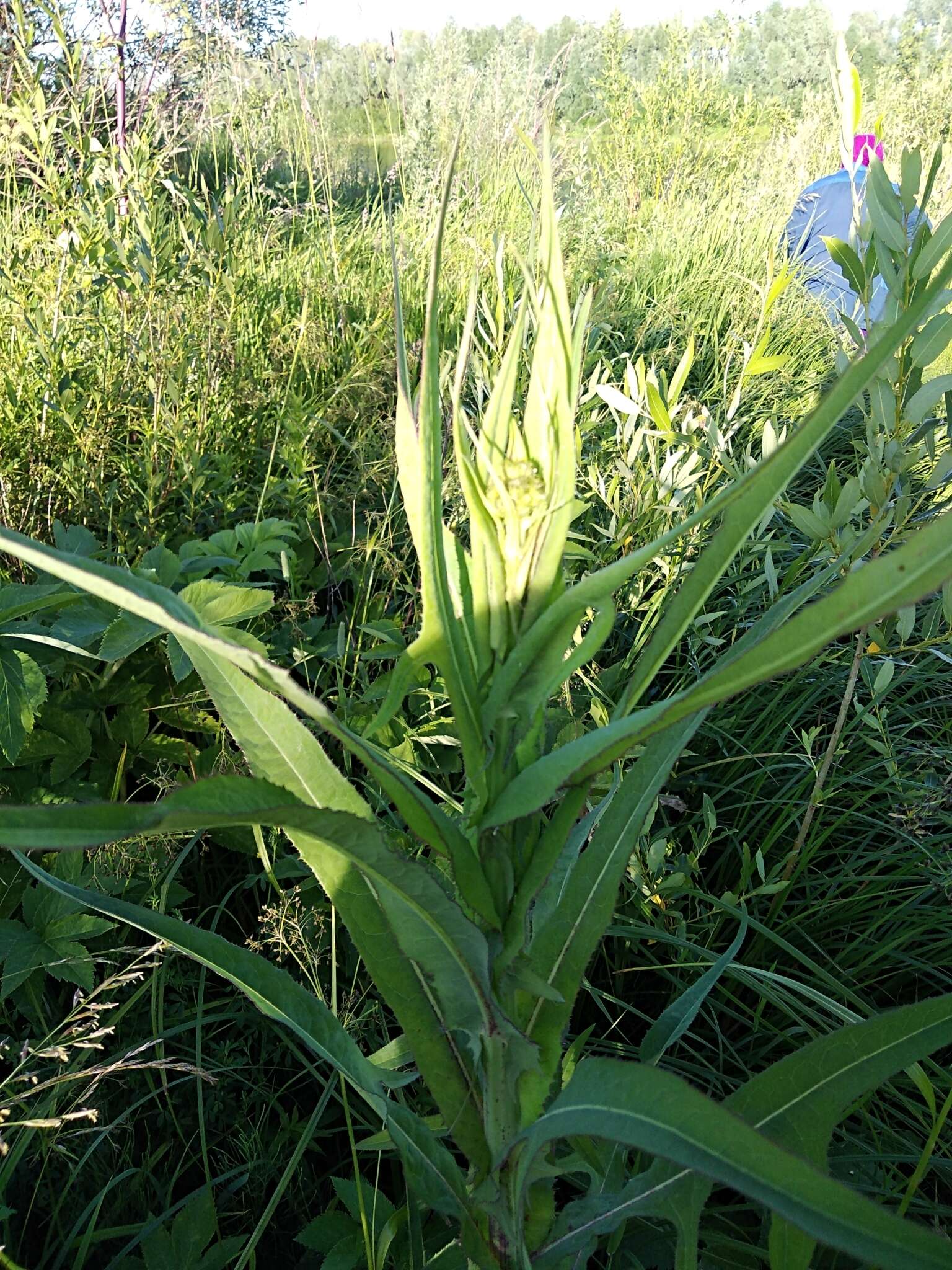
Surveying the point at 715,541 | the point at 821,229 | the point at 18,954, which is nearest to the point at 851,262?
the point at 715,541

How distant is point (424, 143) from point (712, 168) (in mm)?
2289

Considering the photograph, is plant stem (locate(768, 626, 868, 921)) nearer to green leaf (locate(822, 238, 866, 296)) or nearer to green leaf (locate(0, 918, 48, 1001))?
green leaf (locate(822, 238, 866, 296))

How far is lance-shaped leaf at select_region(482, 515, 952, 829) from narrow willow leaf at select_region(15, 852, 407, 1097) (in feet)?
1.08

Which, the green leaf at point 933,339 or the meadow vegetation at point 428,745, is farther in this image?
the green leaf at point 933,339

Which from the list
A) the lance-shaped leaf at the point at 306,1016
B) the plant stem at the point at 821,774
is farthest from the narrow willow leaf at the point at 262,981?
the plant stem at the point at 821,774

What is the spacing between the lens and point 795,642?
1.51ft

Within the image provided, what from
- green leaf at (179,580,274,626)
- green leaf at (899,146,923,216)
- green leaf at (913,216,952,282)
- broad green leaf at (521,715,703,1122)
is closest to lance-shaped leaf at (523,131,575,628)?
broad green leaf at (521,715,703,1122)

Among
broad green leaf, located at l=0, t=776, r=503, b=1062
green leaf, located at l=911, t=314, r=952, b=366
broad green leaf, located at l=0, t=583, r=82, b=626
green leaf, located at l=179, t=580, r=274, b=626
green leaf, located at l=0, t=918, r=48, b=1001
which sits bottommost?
green leaf, located at l=0, t=918, r=48, b=1001

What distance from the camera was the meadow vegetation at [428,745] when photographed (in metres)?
0.54

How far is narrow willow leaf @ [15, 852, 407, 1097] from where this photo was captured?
2.37 feet

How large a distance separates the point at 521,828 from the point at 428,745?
101 centimetres

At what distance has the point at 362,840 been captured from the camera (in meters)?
0.49

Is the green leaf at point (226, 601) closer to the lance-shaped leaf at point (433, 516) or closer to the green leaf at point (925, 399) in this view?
the lance-shaped leaf at point (433, 516)

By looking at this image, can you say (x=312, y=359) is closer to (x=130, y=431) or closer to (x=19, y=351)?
(x=130, y=431)
